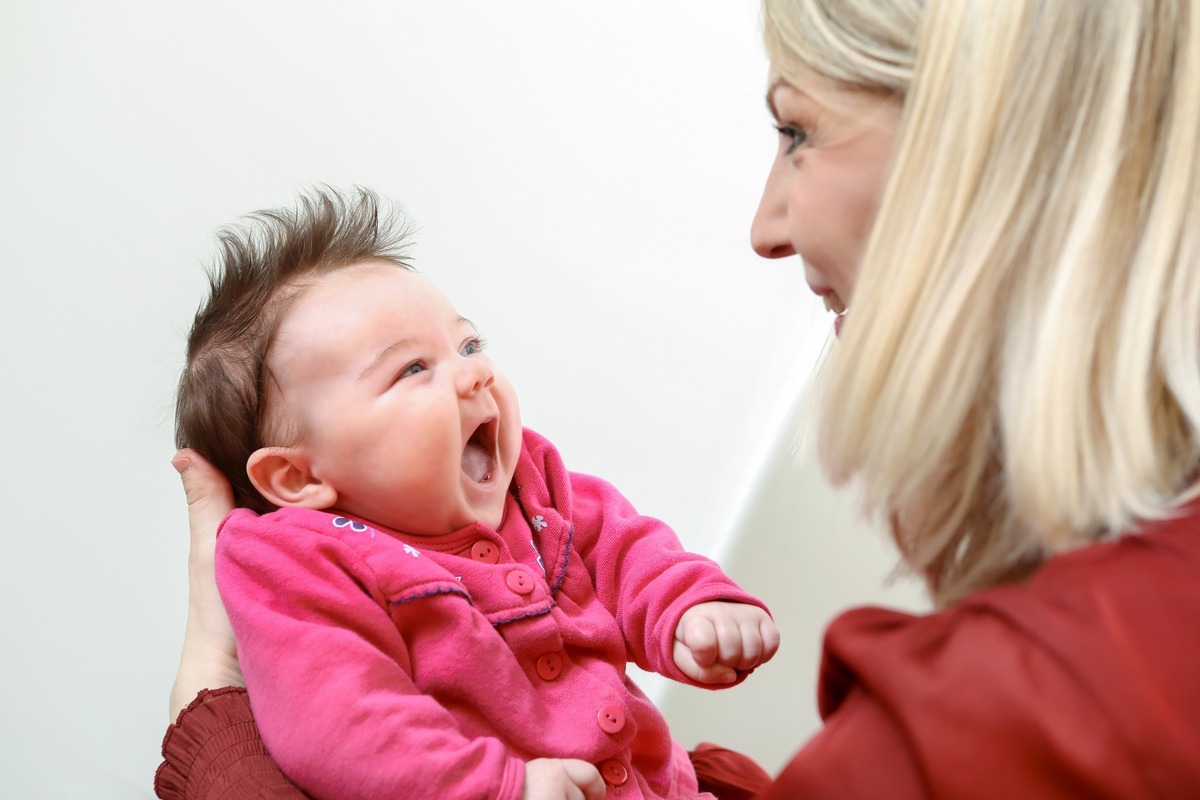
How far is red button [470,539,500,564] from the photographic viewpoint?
1.00 m

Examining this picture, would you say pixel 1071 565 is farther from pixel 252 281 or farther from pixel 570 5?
pixel 570 5

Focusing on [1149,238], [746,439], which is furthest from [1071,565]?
[746,439]

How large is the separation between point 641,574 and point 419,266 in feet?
2.57

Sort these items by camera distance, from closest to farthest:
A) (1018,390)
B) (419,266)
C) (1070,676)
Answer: (1070,676) < (1018,390) < (419,266)

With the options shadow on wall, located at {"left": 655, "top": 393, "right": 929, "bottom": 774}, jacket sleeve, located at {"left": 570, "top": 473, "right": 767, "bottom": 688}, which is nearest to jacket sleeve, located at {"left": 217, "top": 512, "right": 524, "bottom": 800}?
jacket sleeve, located at {"left": 570, "top": 473, "right": 767, "bottom": 688}

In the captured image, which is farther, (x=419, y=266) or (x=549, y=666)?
(x=419, y=266)

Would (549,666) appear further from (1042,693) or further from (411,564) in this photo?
(1042,693)

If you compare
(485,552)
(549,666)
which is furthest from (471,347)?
(549,666)

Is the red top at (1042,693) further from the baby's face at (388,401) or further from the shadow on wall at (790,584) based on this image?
the shadow on wall at (790,584)

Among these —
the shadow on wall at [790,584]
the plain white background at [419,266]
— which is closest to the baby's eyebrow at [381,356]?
the plain white background at [419,266]

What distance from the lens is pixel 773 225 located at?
909 mm

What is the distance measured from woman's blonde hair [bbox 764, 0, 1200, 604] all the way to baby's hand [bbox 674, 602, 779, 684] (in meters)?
0.23

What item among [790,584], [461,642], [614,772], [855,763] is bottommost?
[790,584]

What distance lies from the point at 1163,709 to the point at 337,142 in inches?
52.6
